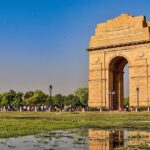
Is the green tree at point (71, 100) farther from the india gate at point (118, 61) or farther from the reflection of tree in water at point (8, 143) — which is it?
the reflection of tree in water at point (8, 143)

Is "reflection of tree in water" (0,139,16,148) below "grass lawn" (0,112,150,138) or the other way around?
below

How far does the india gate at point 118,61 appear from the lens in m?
44.6

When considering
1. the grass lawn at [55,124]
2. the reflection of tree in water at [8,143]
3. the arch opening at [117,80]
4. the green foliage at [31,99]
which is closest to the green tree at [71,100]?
the green foliage at [31,99]

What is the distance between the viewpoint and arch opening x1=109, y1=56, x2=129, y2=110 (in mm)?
48000

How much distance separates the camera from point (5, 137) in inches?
407

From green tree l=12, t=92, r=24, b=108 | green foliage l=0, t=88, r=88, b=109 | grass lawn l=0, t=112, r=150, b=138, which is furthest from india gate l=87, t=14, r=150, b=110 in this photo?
green tree l=12, t=92, r=24, b=108

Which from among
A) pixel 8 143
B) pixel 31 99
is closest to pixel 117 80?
pixel 8 143

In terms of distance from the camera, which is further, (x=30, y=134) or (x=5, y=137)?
(x=30, y=134)

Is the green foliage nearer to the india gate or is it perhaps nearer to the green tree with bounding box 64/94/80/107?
the green tree with bounding box 64/94/80/107

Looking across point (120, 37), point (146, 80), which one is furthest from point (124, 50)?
point (146, 80)

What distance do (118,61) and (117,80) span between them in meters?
2.89

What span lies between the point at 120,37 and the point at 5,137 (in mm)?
38037

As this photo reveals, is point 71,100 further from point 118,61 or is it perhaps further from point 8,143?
point 8,143

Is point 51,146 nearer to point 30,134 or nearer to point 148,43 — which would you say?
point 30,134
